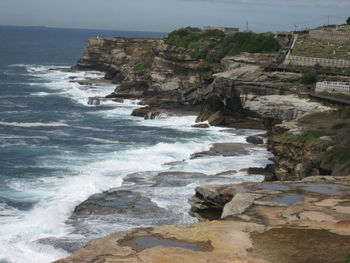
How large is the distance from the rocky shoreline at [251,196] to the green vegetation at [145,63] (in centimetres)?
1051

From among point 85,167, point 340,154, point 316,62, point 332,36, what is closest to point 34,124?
point 85,167

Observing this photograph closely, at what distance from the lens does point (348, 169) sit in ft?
93.8

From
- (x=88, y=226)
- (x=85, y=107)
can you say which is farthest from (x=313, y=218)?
(x=85, y=107)

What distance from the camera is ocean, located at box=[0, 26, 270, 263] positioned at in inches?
1098

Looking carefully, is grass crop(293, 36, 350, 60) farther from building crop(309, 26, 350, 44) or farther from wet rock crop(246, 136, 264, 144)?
wet rock crop(246, 136, 264, 144)

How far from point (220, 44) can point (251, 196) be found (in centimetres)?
6132

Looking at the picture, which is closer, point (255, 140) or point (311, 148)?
point (311, 148)

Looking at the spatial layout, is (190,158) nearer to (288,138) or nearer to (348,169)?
(288,138)

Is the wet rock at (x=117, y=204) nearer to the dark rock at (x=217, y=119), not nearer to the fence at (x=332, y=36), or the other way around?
the dark rock at (x=217, y=119)

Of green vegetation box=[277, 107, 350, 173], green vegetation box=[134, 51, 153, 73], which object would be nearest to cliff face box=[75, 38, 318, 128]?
green vegetation box=[134, 51, 153, 73]

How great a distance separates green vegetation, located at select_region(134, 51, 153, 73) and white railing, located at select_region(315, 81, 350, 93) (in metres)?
39.3

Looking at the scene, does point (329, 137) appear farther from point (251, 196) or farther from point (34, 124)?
point (34, 124)

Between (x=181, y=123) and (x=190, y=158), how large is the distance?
17.0m

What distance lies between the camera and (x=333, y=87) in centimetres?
4853
